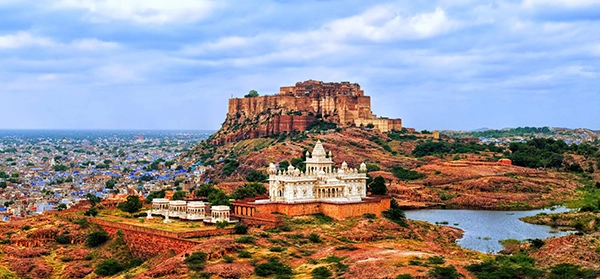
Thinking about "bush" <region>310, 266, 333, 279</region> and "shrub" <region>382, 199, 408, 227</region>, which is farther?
"shrub" <region>382, 199, 408, 227</region>

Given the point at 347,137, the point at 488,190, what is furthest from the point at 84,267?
the point at 347,137

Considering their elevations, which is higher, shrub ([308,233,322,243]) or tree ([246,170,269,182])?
tree ([246,170,269,182])

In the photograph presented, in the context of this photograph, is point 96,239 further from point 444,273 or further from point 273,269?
point 444,273

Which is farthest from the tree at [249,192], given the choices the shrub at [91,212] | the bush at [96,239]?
the bush at [96,239]

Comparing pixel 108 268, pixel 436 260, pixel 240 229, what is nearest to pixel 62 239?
pixel 108 268

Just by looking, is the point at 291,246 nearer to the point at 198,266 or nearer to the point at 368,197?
the point at 198,266

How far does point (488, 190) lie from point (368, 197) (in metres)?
35.8

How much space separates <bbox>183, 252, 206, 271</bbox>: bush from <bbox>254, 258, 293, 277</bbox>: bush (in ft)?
10.6

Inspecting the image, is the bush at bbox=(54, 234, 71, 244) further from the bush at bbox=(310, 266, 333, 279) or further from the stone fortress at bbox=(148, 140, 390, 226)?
the bush at bbox=(310, 266, 333, 279)

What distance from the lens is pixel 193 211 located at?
5997 centimetres

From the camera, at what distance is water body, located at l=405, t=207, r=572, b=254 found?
Result: 66.2 metres

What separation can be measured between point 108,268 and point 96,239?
5454 mm

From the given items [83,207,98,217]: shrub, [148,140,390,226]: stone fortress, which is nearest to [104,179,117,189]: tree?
[83,207,98,217]: shrub

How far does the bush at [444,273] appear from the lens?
135ft
